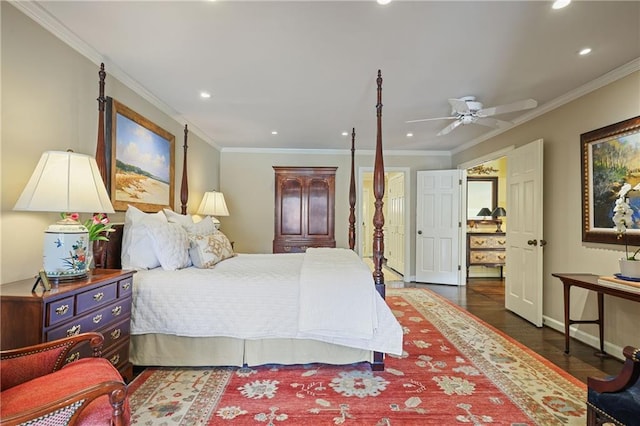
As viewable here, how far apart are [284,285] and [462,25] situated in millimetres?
2197

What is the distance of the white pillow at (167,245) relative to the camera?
8.35 feet

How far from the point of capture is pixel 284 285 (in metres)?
2.42

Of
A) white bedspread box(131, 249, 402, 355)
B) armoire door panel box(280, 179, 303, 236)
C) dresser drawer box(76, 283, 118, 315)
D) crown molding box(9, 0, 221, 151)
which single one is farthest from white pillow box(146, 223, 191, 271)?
armoire door panel box(280, 179, 303, 236)

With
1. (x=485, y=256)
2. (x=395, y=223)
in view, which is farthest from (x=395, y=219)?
(x=485, y=256)

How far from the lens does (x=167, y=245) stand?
2.57m

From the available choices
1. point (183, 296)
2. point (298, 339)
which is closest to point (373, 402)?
point (298, 339)

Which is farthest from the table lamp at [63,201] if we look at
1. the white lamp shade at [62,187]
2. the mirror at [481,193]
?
the mirror at [481,193]

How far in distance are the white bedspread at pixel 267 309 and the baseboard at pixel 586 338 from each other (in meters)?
2.03

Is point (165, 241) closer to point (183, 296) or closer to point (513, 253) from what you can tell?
point (183, 296)

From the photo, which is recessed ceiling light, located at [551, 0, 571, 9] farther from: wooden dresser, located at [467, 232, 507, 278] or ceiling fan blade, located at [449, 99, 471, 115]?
wooden dresser, located at [467, 232, 507, 278]

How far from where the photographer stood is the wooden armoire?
588cm

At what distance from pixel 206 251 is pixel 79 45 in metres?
1.84

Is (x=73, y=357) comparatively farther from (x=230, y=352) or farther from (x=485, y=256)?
(x=485, y=256)

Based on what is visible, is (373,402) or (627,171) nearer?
(373,402)
